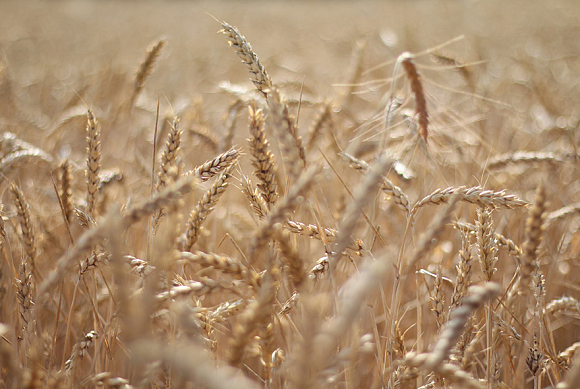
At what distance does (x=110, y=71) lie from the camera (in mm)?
2990

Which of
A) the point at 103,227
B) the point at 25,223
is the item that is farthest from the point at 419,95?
the point at 25,223

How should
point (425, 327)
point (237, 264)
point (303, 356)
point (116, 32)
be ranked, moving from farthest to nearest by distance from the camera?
point (116, 32), point (425, 327), point (237, 264), point (303, 356)

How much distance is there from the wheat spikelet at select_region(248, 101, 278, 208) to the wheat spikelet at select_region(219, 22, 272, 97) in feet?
0.57

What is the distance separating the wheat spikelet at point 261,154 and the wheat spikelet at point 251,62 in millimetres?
174

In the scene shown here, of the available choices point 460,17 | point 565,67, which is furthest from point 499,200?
point 460,17

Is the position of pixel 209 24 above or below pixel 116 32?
above

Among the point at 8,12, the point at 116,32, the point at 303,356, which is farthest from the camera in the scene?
the point at 8,12

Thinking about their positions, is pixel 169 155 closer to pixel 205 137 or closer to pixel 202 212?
pixel 202 212

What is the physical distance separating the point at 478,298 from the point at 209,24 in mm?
13185

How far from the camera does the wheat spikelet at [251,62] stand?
0.96 m

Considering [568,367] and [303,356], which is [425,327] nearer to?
[568,367]

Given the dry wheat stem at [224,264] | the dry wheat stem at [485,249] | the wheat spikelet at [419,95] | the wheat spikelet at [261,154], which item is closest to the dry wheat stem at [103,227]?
the dry wheat stem at [224,264]

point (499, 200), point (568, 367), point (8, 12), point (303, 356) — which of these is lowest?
point (568, 367)

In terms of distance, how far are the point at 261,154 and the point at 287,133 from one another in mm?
80
